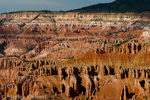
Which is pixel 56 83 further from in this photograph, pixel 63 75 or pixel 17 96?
pixel 17 96

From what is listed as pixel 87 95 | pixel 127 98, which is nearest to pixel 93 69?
pixel 87 95

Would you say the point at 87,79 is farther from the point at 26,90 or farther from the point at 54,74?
the point at 26,90

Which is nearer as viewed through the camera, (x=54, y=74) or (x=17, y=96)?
(x=17, y=96)

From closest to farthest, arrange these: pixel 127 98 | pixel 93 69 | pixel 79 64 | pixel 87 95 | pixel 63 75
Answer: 1. pixel 127 98
2. pixel 87 95
3. pixel 63 75
4. pixel 93 69
5. pixel 79 64

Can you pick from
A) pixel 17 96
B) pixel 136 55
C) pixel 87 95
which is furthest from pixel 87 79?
Result: pixel 136 55

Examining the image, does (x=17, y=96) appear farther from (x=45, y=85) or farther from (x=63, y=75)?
(x=63, y=75)

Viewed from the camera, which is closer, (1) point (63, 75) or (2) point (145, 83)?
(2) point (145, 83)

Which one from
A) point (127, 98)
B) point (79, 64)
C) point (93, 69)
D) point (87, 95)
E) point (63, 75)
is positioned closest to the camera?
point (127, 98)
